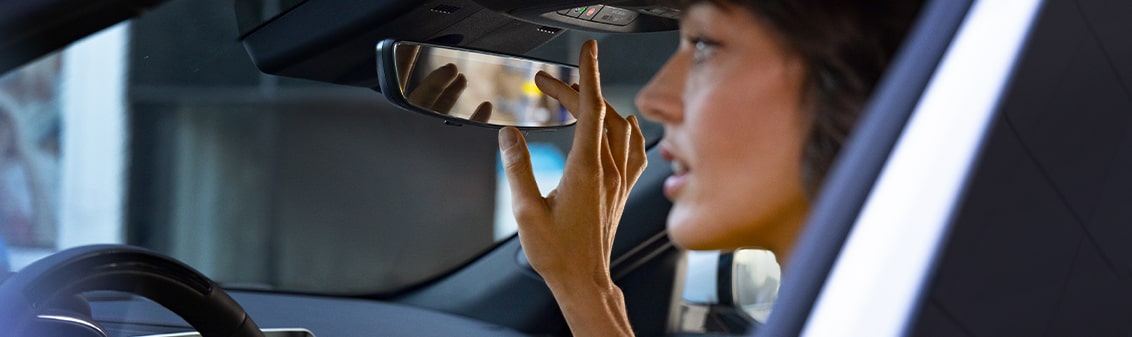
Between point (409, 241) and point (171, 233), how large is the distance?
3.50 ft

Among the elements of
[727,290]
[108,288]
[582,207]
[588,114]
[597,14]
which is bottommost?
[727,290]

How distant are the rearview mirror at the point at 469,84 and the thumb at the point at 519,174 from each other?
20 centimetres

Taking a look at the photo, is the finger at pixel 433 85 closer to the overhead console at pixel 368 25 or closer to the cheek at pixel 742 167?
the overhead console at pixel 368 25

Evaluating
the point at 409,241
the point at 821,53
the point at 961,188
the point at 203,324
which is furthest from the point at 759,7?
the point at 409,241

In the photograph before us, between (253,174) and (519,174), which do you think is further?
(253,174)

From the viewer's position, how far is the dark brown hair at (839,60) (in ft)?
2.85

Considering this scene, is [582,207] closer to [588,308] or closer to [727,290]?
[588,308]

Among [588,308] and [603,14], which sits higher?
[603,14]

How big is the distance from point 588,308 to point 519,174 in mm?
208

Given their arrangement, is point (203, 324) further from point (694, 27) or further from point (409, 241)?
point (409, 241)

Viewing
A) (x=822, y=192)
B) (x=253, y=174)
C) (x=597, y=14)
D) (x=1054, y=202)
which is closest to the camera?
(x=1054, y=202)

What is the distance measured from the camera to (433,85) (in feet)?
5.20

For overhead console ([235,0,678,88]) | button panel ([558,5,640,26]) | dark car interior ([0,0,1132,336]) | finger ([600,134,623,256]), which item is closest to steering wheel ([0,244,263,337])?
dark car interior ([0,0,1132,336])

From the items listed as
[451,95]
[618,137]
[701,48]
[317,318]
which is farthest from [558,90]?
[317,318]
